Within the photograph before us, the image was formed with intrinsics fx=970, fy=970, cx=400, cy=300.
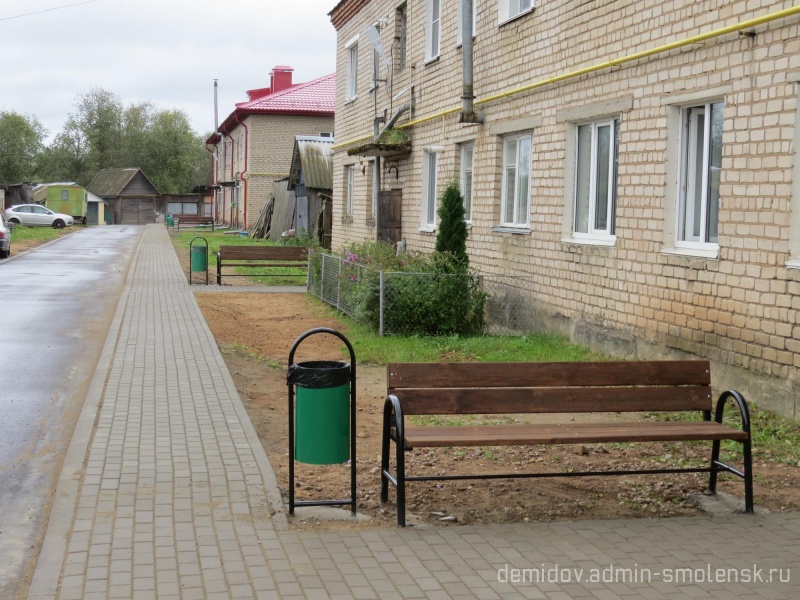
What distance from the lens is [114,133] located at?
10388 centimetres

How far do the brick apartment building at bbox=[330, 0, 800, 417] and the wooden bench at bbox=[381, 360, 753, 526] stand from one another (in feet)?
7.70

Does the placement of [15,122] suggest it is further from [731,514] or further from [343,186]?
[731,514]

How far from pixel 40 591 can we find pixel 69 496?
1496mm

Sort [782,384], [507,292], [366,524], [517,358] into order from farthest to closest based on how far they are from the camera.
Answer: [507,292]
[517,358]
[782,384]
[366,524]

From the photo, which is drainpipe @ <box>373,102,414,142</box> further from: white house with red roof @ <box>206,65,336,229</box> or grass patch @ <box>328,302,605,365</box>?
white house with red roof @ <box>206,65,336,229</box>

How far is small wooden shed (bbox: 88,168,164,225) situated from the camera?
3573 inches

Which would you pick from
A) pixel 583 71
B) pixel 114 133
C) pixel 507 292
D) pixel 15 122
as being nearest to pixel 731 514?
pixel 583 71

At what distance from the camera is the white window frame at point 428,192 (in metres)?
18.2

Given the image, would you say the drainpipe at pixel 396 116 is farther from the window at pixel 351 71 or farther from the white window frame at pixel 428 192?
the window at pixel 351 71

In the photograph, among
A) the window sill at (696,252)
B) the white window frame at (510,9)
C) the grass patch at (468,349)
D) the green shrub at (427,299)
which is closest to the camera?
the window sill at (696,252)

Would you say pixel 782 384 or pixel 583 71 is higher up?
pixel 583 71

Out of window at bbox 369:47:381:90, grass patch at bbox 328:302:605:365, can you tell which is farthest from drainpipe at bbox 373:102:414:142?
grass patch at bbox 328:302:605:365

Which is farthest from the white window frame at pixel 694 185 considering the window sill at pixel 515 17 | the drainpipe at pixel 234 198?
the drainpipe at pixel 234 198

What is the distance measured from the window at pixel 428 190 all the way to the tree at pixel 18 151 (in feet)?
305
